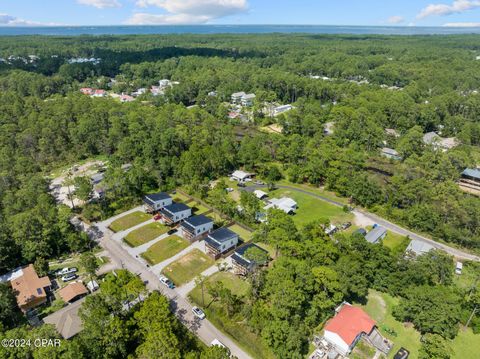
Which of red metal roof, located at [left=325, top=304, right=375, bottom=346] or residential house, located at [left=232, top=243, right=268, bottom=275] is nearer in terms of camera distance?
red metal roof, located at [left=325, top=304, right=375, bottom=346]

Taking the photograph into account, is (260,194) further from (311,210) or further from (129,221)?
(129,221)

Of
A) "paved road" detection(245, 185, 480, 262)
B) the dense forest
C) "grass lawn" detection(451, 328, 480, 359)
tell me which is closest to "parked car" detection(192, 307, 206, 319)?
the dense forest

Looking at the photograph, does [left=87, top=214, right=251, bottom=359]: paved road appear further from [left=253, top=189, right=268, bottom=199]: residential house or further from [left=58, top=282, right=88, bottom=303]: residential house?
[left=253, top=189, right=268, bottom=199]: residential house

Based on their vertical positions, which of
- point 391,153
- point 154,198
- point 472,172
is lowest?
point 391,153

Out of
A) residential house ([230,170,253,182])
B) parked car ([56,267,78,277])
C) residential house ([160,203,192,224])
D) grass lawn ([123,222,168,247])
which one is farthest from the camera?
residential house ([230,170,253,182])

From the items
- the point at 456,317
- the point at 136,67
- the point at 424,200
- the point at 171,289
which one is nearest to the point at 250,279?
the point at 171,289

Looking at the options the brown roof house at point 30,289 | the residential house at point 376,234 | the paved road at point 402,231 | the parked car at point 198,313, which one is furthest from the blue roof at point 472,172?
the brown roof house at point 30,289

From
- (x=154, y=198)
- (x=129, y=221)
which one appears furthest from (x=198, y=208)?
(x=129, y=221)

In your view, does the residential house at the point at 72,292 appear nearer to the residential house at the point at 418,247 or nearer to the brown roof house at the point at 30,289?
the brown roof house at the point at 30,289
